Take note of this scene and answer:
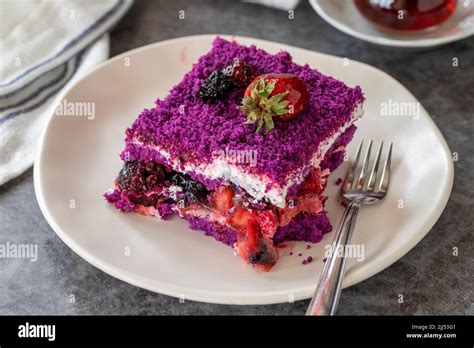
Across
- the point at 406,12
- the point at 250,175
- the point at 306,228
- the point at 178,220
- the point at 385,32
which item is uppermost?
the point at 406,12

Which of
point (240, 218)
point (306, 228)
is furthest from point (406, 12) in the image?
point (240, 218)

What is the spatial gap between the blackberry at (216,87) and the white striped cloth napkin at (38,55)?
0.78 metres

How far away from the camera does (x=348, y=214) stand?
2.38m

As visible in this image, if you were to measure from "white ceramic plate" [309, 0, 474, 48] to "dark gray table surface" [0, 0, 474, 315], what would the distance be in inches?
3.9

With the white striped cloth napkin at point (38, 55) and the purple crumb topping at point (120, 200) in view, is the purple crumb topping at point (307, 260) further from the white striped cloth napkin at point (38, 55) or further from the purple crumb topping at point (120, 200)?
the white striped cloth napkin at point (38, 55)

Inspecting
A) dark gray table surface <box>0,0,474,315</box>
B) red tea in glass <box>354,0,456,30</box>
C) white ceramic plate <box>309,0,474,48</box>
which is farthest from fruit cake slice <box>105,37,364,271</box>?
red tea in glass <box>354,0,456,30</box>

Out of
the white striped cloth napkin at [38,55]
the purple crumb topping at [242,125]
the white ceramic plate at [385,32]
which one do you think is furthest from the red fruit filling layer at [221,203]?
the white ceramic plate at [385,32]

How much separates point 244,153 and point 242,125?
138mm

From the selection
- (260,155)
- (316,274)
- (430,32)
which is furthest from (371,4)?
(316,274)

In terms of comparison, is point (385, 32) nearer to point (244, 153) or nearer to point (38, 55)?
point (244, 153)

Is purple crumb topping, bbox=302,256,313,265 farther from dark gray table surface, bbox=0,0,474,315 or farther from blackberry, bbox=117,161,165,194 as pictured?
blackberry, bbox=117,161,165,194

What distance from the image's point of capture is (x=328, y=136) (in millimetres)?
2385

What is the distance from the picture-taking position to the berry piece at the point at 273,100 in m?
2.28

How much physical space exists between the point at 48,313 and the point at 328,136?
3.75ft
